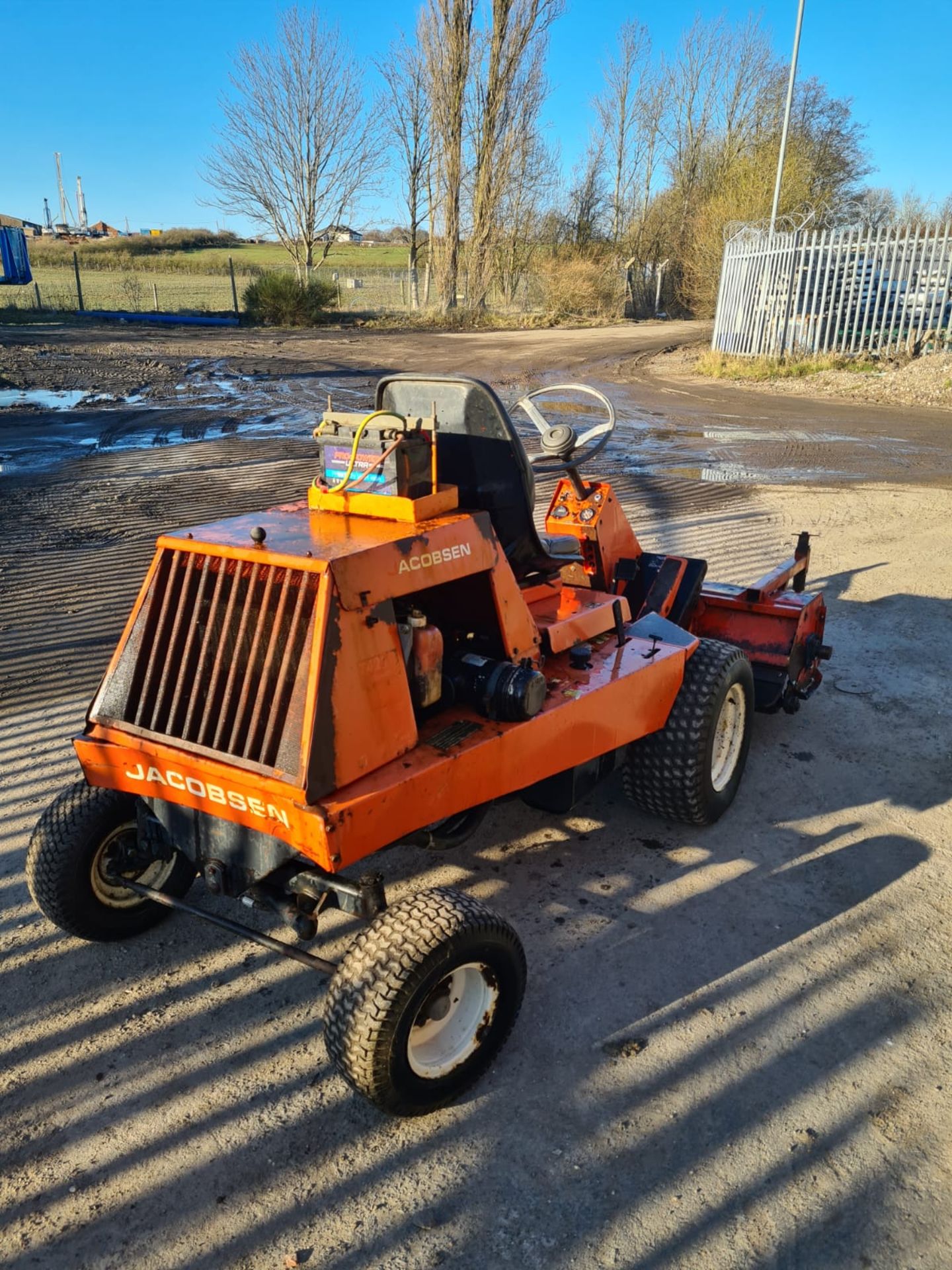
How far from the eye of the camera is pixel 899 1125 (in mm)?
2635

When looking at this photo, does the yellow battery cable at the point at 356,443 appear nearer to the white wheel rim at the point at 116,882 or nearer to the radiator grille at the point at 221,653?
the radiator grille at the point at 221,653

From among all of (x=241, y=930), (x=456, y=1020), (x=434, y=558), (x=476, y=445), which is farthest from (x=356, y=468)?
(x=456, y=1020)

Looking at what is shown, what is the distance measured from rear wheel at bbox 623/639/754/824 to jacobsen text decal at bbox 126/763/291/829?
187 centimetres

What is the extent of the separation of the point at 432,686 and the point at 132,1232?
66.8 inches

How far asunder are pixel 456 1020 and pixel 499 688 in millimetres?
1050

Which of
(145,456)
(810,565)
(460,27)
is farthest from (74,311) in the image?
(810,565)

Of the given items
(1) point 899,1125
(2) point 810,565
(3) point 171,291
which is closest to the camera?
(1) point 899,1125

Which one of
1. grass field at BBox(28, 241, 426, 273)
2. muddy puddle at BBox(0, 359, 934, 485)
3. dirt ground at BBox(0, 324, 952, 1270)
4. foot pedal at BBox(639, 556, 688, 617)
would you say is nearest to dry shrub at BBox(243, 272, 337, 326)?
grass field at BBox(28, 241, 426, 273)

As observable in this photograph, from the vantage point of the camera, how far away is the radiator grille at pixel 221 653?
2.65 meters

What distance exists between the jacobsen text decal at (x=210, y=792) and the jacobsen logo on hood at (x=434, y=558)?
2.65 ft

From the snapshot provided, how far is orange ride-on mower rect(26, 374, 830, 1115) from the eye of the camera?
2574 mm

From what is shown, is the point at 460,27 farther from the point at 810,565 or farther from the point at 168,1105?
the point at 168,1105

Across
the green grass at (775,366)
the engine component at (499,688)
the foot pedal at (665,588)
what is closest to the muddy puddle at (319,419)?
the green grass at (775,366)

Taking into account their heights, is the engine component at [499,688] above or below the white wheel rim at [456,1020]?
above
